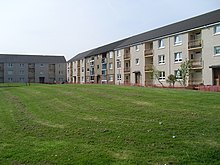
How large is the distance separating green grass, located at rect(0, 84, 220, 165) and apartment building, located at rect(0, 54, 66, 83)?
3490 inches

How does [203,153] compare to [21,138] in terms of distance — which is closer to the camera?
[203,153]

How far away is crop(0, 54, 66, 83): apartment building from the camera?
97.9 metres

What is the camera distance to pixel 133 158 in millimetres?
7578

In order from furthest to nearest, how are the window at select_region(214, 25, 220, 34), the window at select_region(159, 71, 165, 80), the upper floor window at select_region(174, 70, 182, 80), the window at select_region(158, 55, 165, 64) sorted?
1. the window at select_region(158, 55, 165, 64)
2. the window at select_region(159, 71, 165, 80)
3. the upper floor window at select_region(174, 70, 182, 80)
4. the window at select_region(214, 25, 220, 34)

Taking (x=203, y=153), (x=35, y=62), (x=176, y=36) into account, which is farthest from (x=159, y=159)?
(x=35, y=62)

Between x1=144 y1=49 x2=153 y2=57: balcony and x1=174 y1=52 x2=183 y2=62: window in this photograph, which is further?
x1=144 y1=49 x2=153 y2=57: balcony

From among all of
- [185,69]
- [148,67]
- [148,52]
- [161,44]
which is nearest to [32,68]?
[148,67]

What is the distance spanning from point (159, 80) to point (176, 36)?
7.68 metres

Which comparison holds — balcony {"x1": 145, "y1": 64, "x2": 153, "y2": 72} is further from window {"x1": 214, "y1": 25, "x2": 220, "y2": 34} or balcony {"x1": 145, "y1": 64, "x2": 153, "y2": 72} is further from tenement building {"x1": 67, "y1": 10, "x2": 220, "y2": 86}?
window {"x1": 214, "y1": 25, "x2": 220, "y2": 34}

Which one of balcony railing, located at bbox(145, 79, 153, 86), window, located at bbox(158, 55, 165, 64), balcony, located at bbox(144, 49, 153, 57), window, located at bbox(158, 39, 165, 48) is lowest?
balcony railing, located at bbox(145, 79, 153, 86)

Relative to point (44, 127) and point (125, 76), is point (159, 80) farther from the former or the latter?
point (44, 127)

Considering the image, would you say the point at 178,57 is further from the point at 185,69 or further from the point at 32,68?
the point at 32,68

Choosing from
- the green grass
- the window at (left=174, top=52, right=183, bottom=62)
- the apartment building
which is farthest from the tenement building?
the apartment building

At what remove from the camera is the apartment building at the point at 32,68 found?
97.9 m
